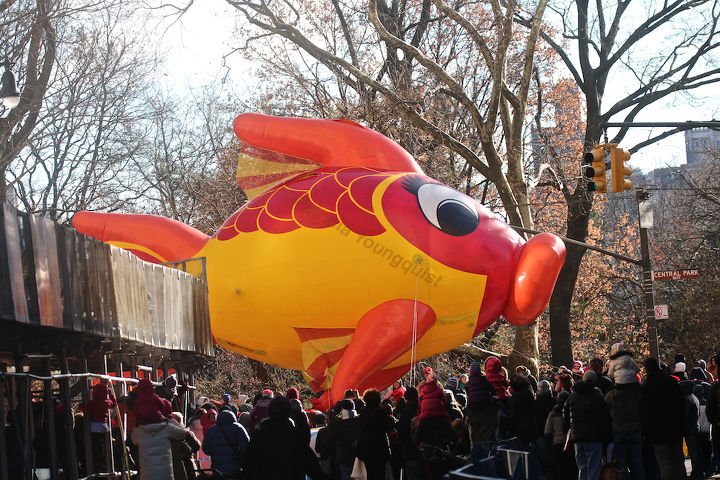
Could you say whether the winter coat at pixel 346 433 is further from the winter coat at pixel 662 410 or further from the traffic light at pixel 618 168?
the traffic light at pixel 618 168

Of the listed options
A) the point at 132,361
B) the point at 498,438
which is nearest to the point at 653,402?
the point at 498,438

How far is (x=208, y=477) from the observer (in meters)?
9.13

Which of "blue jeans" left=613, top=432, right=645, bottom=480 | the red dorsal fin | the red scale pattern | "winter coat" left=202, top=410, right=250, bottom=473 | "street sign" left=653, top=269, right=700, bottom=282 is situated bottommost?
"blue jeans" left=613, top=432, right=645, bottom=480

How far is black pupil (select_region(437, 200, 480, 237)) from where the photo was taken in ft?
41.9

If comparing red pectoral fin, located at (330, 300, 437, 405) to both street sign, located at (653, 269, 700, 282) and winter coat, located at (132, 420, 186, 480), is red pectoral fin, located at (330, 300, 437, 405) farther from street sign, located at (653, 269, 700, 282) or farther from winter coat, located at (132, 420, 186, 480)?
street sign, located at (653, 269, 700, 282)

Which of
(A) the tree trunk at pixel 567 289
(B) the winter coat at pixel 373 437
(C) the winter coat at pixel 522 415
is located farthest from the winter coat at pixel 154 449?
(A) the tree trunk at pixel 567 289

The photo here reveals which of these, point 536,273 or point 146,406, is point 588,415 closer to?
point 536,273

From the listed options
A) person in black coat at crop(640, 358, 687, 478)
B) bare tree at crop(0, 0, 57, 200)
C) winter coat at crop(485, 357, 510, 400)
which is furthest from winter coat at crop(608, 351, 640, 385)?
bare tree at crop(0, 0, 57, 200)

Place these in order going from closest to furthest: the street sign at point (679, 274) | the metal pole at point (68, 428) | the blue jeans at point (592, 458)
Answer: the metal pole at point (68, 428) → the blue jeans at point (592, 458) → the street sign at point (679, 274)

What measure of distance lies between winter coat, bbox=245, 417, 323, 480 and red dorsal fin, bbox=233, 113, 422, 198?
701 cm

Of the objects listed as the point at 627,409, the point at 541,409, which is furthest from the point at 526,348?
the point at 627,409

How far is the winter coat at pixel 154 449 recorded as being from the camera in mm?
7957

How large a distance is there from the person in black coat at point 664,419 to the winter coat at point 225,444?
4064mm

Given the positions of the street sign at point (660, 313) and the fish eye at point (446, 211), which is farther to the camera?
the street sign at point (660, 313)
